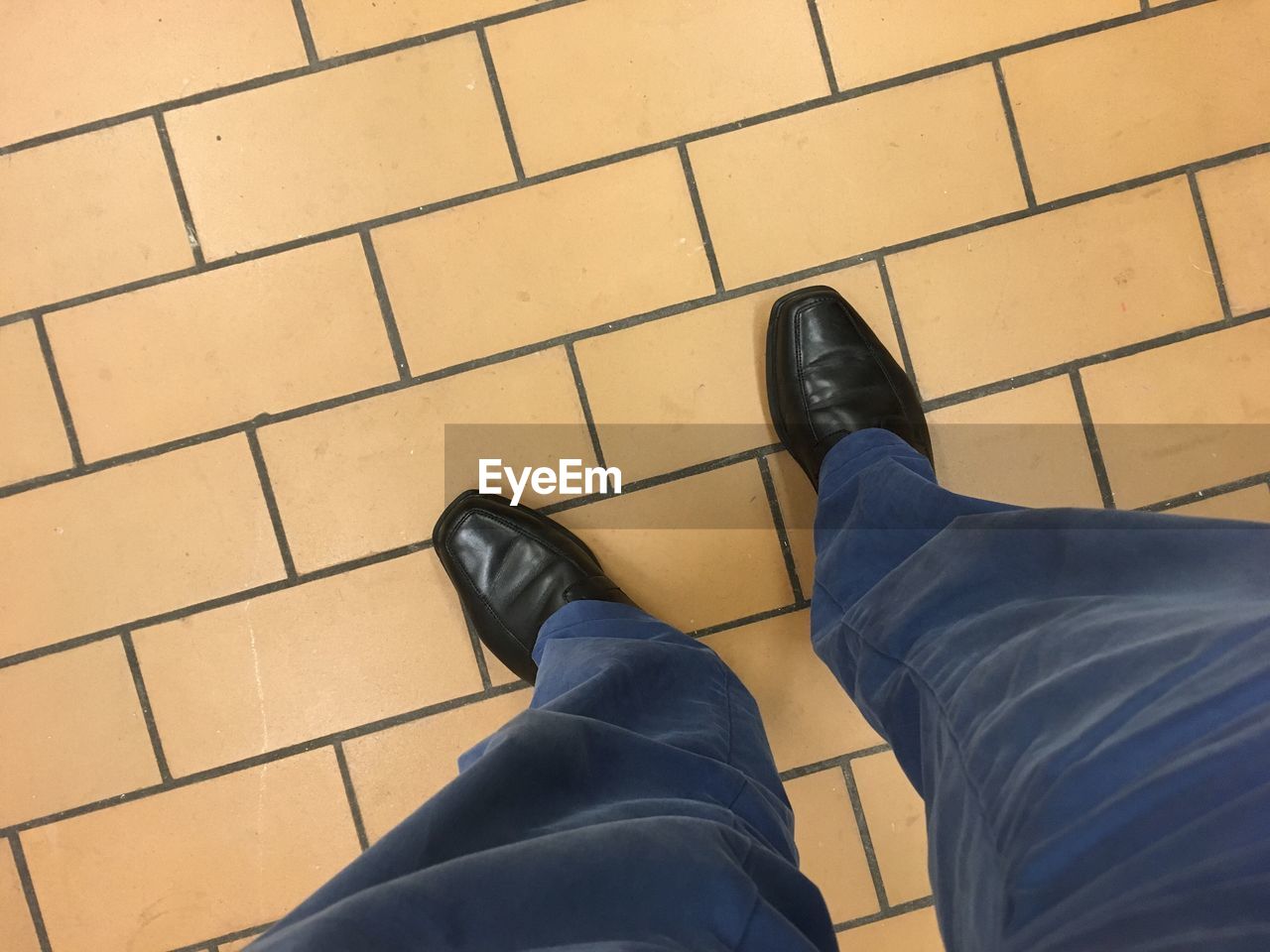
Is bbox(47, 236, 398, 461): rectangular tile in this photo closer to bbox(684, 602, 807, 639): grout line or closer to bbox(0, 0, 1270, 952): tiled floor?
bbox(0, 0, 1270, 952): tiled floor

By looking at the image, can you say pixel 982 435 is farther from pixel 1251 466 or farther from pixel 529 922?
pixel 529 922

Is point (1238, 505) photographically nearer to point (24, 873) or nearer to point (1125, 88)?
point (1125, 88)

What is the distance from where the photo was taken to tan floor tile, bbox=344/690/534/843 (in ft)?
5.05

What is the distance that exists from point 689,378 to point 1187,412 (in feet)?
2.97

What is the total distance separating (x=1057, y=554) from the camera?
1.01 meters

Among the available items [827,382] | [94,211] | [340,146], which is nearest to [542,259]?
[340,146]

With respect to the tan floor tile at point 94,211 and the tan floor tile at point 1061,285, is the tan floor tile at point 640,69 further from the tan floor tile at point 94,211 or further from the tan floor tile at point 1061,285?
the tan floor tile at point 94,211

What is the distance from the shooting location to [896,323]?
1544 millimetres

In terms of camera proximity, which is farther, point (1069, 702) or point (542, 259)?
point (542, 259)

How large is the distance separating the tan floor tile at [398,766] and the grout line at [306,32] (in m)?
1.19

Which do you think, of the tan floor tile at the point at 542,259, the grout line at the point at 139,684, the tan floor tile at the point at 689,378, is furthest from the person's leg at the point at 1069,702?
the grout line at the point at 139,684

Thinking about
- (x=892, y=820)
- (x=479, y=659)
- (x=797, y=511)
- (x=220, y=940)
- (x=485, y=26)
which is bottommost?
(x=892, y=820)

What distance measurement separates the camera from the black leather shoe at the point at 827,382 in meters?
1.50

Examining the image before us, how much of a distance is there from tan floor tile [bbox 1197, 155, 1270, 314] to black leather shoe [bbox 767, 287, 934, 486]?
1.99 feet
